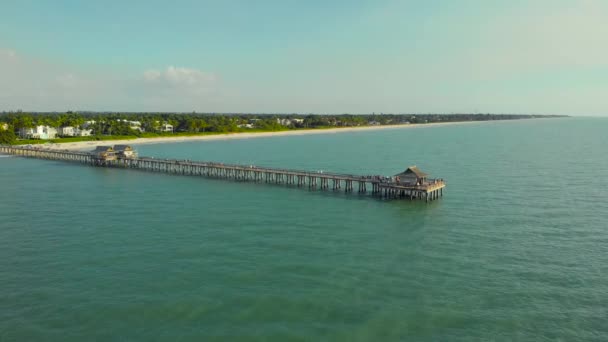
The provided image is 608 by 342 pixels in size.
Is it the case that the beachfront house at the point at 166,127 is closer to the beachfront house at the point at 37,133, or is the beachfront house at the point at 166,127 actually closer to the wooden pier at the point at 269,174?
the beachfront house at the point at 37,133

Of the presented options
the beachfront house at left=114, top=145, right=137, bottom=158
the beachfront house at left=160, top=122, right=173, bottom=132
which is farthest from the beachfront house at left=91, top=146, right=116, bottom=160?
the beachfront house at left=160, top=122, right=173, bottom=132

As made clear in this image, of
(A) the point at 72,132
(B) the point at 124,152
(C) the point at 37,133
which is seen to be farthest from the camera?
(A) the point at 72,132

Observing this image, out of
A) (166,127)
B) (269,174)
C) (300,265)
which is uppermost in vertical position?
(166,127)

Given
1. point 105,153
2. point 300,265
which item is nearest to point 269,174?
point 300,265

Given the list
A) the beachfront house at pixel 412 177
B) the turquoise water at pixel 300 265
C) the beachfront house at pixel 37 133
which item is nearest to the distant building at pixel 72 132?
the beachfront house at pixel 37 133

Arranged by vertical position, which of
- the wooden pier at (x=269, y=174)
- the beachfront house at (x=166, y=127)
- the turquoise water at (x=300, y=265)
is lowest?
the turquoise water at (x=300, y=265)

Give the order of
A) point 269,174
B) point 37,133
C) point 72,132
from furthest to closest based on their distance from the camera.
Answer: point 72,132
point 37,133
point 269,174

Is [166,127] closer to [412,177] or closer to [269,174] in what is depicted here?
[269,174]
